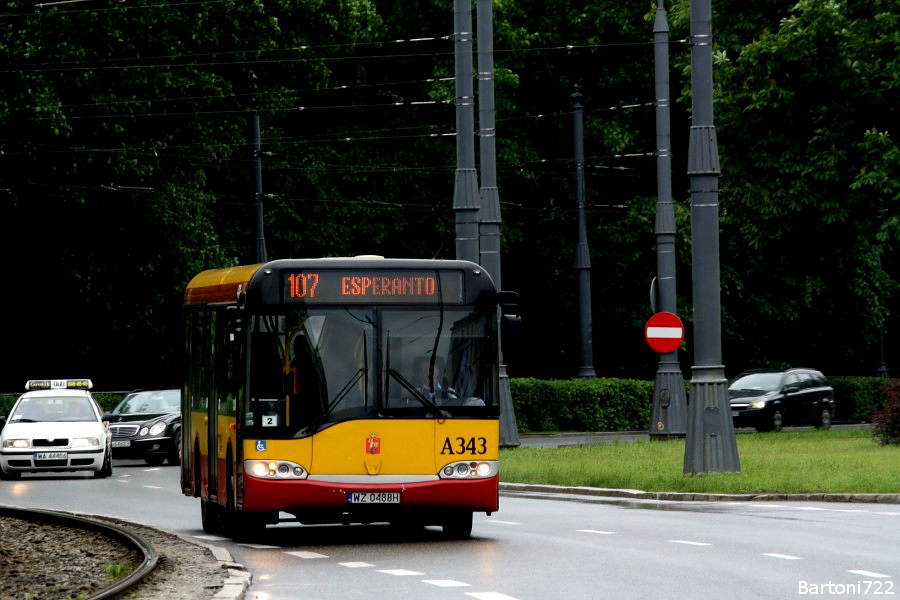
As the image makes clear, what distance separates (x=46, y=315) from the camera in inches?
1938

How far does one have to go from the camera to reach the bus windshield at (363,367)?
18.1 meters

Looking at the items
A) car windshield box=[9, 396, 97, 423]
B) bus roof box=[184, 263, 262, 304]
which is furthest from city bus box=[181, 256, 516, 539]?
car windshield box=[9, 396, 97, 423]

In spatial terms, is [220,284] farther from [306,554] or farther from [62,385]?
[62,385]

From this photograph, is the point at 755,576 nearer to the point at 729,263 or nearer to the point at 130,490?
the point at 130,490

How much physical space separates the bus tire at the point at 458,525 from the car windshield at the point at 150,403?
20.9m

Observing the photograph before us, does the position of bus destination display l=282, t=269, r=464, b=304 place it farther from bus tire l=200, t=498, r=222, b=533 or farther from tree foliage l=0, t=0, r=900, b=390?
tree foliage l=0, t=0, r=900, b=390

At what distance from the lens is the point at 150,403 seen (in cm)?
3956

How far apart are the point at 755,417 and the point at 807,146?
9238 mm

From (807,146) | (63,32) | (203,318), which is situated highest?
(63,32)

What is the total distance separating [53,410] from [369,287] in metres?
17.3

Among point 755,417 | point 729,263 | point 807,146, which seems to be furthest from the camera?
point 729,263

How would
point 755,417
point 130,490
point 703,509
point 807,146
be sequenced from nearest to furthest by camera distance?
point 703,509, point 130,490, point 807,146, point 755,417

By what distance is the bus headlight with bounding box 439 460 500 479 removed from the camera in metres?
18.2

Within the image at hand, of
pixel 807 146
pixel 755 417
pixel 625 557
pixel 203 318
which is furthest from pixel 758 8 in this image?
pixel 625 557
